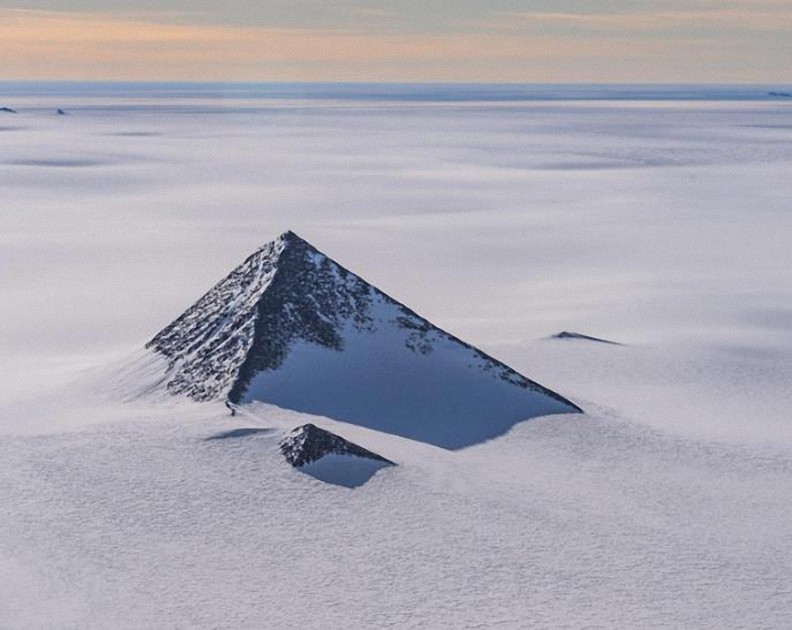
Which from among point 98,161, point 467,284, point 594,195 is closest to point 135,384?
→ point 467,284

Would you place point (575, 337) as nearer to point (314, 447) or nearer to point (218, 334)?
point (218, 334)

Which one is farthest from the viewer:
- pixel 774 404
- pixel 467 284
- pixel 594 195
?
pixel 594 195

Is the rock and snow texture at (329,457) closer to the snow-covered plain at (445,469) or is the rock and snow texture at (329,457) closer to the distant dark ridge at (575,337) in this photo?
the snow-covered plain at (445,469)

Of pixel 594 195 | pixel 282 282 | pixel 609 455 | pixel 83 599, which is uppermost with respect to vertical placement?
pixel 594 195

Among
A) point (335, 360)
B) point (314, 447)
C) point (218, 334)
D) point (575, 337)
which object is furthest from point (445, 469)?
point (575, 337)

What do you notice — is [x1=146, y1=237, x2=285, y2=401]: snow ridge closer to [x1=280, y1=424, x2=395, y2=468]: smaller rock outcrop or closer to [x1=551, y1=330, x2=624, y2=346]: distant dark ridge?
[x1=280, y1=424, x2=395, y2=468]: smaller rock outcrop

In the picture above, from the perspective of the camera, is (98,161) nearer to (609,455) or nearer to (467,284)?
(467,284)
